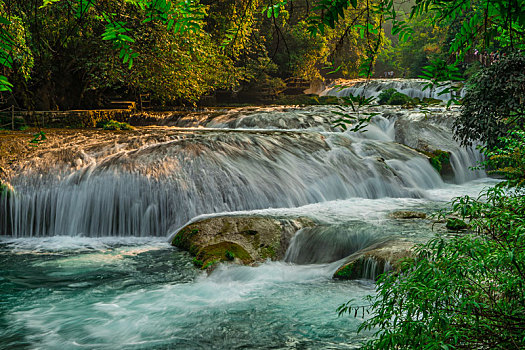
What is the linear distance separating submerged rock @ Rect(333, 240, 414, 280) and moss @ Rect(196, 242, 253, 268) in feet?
5.28

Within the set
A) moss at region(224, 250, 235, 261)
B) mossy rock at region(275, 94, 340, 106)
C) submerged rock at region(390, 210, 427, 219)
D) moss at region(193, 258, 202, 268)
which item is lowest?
moss at region(193, 258, 202, 268)

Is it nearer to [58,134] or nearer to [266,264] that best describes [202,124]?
[58,134]

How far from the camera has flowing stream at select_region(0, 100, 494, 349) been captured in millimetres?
5480

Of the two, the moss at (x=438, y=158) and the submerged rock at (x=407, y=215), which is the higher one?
the moss at (x=438, y=158)

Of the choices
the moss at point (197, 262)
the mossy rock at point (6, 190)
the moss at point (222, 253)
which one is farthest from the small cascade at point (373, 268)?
the mossy rock at point (6, 190)

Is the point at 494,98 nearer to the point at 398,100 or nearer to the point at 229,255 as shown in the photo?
the point at 229,255

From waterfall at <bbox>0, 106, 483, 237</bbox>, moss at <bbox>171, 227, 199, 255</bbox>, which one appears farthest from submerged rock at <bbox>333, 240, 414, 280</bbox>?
waterfall at <bbox>0, 106, 483, 237</bbox>

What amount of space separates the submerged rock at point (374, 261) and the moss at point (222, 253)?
5.28 ft

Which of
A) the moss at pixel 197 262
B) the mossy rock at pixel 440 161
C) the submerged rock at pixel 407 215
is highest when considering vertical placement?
the mossy rock at pixel 440 161

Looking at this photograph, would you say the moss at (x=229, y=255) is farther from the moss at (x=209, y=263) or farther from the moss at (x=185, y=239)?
the moss at (x=185, y=239)

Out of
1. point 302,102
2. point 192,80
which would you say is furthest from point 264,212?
point 302,102

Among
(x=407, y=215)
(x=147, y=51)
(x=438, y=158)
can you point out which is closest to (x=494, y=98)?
(x=407, y=215)

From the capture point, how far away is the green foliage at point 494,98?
9648mm

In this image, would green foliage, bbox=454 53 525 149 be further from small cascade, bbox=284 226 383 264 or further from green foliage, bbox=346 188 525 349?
green foliage, bbox=346 188 525 349
